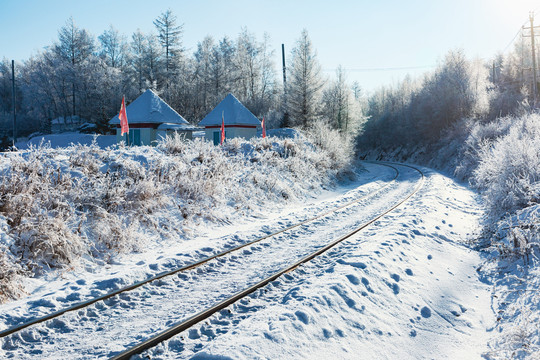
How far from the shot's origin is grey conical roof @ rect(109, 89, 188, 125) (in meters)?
28.3

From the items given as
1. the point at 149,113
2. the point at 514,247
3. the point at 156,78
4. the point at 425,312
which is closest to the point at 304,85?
the point at 149,113

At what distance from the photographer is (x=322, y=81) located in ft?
130

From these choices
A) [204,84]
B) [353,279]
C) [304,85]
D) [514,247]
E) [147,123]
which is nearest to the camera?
[353,279]

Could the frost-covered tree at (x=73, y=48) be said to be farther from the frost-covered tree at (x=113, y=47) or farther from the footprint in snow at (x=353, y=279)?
the footprint in snow at (x=353, y=279)

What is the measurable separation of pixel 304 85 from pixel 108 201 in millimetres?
32592

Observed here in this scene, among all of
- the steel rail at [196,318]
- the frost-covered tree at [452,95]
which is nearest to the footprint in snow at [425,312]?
the steel rail at [196,318]

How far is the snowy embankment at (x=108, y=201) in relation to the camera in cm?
662

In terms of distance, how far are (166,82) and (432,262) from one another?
181 ft

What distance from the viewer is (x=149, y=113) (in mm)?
28422

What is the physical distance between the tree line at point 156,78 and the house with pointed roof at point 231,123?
58.7ft

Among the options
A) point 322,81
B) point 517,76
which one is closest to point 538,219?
point 322,81

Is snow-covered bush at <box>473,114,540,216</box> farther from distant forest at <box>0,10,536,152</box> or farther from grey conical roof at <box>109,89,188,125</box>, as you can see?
distant forest at <box>0,10,536,152</box>

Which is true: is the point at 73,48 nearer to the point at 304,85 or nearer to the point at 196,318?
the point at 304,85

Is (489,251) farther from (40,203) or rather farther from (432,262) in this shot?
(40,203)
